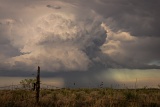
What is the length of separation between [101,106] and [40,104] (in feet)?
17.9

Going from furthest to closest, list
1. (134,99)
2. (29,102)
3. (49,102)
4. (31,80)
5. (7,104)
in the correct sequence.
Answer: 1. (31,80)
2. (134,99)
3. (49,102)
4. (29,102)
5. (7,104)

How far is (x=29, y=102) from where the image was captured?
25969 mm

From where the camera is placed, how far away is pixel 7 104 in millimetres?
24359

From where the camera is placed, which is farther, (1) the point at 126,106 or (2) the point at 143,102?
(2) the point at 143,102

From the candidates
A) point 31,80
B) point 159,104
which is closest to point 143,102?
point 159,104

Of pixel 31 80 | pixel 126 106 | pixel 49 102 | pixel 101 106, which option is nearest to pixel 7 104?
pixel 49 102

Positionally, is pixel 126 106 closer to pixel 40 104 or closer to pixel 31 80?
pixel 40 104

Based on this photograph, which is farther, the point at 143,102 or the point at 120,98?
the point at 120,98

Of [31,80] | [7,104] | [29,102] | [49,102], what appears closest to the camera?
[7,104]

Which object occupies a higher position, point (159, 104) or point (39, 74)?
point (39, 74)

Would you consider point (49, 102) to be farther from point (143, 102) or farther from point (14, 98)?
point (143, 102)

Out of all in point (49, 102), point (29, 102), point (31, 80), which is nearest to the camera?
point (29, 102)

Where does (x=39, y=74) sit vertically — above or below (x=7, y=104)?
above

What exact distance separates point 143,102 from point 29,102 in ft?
36.3
